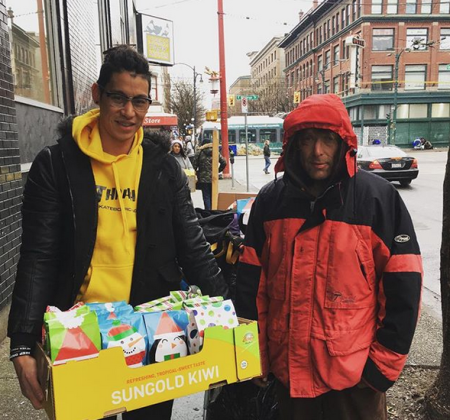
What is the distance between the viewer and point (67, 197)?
165cm

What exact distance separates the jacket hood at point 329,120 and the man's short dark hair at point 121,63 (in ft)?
2.21

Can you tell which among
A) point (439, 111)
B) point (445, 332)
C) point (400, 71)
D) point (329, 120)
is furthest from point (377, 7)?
point (329, 120)

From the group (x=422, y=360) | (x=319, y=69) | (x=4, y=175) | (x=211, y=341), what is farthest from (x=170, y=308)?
(x=319, y=69)

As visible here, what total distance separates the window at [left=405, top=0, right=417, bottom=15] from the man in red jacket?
1874 inches

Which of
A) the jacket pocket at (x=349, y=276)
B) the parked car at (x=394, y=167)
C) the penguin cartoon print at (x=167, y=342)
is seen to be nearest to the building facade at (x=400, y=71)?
the parked car at (x=394, y=167)

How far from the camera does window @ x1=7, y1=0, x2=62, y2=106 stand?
552 centimetres

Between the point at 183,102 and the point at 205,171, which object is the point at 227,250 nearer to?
the point at 205,171

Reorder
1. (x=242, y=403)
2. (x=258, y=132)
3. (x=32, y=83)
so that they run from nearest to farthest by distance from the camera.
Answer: (x=242, y=403)
(x=32, y=83)
(x=258, y=132)

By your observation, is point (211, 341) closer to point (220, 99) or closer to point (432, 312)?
point (432, 312)

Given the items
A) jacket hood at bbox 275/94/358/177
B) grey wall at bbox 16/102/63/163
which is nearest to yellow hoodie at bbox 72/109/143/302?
jacket hood at bbox 275/94/358/177

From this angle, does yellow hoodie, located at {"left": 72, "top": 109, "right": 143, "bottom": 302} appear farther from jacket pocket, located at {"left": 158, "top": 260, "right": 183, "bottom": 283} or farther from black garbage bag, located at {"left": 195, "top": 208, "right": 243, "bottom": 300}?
black garbage bag, located at {"left": 195, "top": 208, "right": 243, "bottom": 300}

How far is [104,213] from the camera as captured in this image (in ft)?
5.54

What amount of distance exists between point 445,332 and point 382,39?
45549 mm

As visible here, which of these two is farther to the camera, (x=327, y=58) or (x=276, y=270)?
(x=327, y=58)
